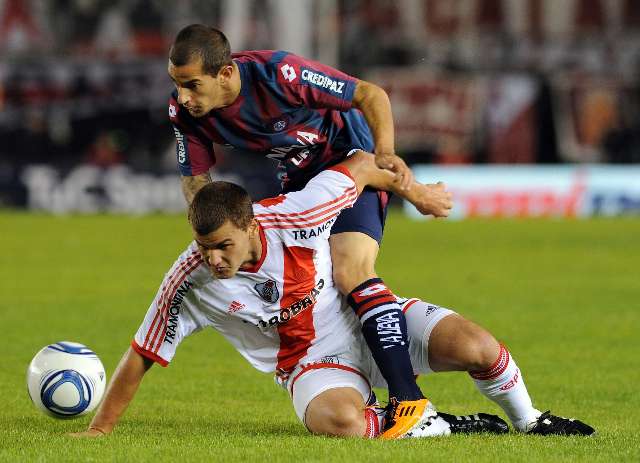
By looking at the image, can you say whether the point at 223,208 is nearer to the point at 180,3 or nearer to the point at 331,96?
the point at 331,96

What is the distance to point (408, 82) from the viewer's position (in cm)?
2798

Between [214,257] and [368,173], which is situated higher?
[368,173]

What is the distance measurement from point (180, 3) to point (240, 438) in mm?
23248

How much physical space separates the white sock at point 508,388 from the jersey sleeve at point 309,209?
0.96m

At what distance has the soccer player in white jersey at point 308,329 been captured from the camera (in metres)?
5.72

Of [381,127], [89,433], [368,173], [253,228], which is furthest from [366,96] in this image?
[89,433]

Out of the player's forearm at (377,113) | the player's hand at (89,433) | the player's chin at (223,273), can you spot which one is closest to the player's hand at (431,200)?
the player's forearm at (377,113)

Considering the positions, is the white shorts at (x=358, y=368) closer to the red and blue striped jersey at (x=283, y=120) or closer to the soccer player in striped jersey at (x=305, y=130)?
the soccer player in striped jersey at (x=305, y=130)

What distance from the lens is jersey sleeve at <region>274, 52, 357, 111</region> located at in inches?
258

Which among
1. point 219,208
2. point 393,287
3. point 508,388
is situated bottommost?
point 393,287

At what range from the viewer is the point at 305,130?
682 cm

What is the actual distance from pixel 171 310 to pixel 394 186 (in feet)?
4.30

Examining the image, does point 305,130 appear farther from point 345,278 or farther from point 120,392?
point 120,392

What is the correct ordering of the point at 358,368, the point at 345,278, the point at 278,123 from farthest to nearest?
the point at 278,123 < the point at 358,368 < the point at 345,278
